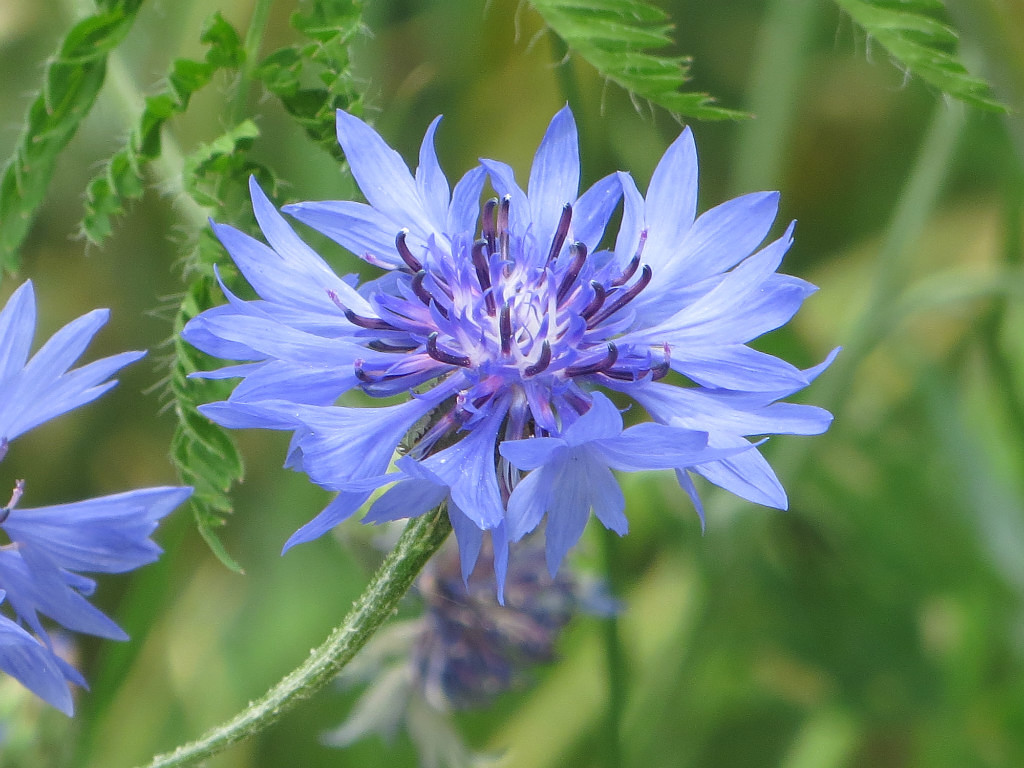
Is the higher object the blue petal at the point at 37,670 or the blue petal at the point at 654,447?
the blue petal at the point at 654,447

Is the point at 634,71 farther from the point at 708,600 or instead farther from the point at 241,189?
the point at 708,600

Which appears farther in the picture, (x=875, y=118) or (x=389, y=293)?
(x=875, y=118)

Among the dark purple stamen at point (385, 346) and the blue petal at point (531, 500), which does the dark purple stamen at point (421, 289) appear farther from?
the blue petal at point (531, 500)

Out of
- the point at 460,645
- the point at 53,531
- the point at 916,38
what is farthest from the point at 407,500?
the point at 460,645

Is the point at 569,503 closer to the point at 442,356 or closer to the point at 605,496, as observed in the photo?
the point at 605,496

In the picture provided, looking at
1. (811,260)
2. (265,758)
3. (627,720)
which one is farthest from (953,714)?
(265,758)

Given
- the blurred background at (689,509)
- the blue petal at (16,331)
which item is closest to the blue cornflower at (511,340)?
the blue petal at (16,331)
